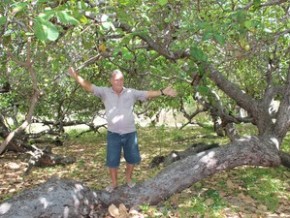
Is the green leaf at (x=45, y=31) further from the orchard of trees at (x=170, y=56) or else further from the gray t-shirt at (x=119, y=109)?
the gray t-shirt at (x=119, y=109)

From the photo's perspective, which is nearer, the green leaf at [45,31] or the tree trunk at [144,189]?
the green leaf at [45,31]

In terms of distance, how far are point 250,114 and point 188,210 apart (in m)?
3.85

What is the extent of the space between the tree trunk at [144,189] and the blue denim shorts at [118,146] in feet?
1.55

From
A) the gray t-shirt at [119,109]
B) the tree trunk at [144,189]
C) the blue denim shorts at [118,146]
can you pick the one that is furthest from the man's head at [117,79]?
the tree trunk at [144,189]

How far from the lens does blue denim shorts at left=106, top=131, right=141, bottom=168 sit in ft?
22.2

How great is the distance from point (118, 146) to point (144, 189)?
84 cm

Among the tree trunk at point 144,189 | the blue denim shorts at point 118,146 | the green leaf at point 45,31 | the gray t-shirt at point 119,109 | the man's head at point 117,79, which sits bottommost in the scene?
the tree trunk at point 144,189

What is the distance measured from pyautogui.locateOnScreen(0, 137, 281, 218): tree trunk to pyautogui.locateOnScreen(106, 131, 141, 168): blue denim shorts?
473 mm

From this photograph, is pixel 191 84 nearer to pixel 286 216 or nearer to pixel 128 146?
pixel 128 146

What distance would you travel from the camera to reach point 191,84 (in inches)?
362

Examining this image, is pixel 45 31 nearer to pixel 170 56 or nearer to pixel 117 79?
pixel 117 79

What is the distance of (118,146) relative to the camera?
6.79 meters

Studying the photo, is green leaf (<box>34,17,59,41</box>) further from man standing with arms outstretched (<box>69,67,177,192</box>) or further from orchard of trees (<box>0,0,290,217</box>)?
man standing with arms outstretched (<box>69,67,177,192</box>)

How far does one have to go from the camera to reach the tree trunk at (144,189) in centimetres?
560
